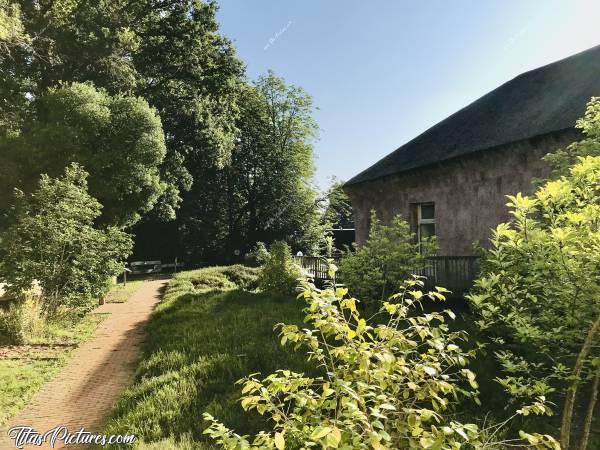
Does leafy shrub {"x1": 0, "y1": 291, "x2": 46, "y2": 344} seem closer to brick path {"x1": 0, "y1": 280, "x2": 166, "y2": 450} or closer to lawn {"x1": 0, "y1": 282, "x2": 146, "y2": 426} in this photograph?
lawn {"x1": 0, "y1": 282, "x2": 146, "y2": 426}

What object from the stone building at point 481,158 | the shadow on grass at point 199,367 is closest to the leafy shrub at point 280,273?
the shadow on grass at point 199,367

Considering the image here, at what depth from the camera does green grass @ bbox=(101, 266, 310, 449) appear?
19.4 ft

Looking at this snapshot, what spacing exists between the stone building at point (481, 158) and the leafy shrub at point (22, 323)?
1263 cm

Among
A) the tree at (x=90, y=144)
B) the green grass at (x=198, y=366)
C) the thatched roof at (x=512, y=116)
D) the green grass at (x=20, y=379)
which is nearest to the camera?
the green grass at (x=198, y=366)

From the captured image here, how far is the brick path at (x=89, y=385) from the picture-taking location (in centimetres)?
653

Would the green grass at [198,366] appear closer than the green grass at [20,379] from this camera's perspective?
Yes

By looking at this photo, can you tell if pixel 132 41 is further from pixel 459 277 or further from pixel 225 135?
pixel 459 277

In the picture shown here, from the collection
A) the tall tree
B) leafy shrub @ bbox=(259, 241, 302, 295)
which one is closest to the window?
leafy shrub @ bbox=(259, 241, 302, 295)

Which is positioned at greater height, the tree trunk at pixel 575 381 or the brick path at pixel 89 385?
the tree trunk at pixel 575 381

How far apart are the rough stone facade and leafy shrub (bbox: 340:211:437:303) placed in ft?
6.55

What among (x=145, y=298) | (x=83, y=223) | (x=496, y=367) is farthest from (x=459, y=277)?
(x=145, y=298)

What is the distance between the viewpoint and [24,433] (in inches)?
239

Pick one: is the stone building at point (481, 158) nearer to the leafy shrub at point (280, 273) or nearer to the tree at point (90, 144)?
the leafy shrub at point (280, 273)

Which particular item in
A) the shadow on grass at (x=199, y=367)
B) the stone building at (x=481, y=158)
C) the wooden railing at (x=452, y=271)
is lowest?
the shadow on grass at (x=199, y=367)
